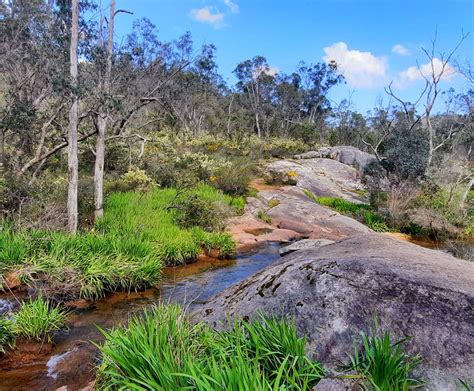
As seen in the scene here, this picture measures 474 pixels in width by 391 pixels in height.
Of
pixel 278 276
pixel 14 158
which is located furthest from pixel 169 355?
pixel 14 158

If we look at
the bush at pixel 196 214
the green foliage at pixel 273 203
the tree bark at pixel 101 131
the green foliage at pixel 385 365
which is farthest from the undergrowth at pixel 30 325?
the green foliage at pixel 273 203

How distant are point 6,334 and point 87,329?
A: 113 cm

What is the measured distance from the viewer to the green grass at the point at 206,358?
8.32 feet

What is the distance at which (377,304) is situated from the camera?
10.5 feet

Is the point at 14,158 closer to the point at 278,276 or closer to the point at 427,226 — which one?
the point at 278,276

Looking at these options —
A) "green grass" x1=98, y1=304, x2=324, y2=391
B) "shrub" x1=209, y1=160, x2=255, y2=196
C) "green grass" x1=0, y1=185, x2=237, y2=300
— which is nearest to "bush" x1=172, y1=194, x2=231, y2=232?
"green grass" x1=0, y1=185, x2=237, y2=300

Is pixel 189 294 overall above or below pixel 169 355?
below

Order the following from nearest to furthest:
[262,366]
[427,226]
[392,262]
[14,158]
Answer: [262,366], [392,262], [14,158], [427,226]

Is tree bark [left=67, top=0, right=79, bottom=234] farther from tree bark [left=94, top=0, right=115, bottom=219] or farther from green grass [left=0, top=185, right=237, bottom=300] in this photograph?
tree bark [left=94, top=0, right=115, bottom=219]

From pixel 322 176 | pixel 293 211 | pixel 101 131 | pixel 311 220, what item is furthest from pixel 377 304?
pixel 322 176

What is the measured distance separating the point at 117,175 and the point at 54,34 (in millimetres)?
6872

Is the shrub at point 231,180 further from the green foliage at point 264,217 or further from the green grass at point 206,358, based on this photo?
the green grass at point 206,358

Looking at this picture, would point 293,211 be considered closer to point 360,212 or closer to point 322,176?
point 360,212

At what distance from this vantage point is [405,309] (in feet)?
10.1
